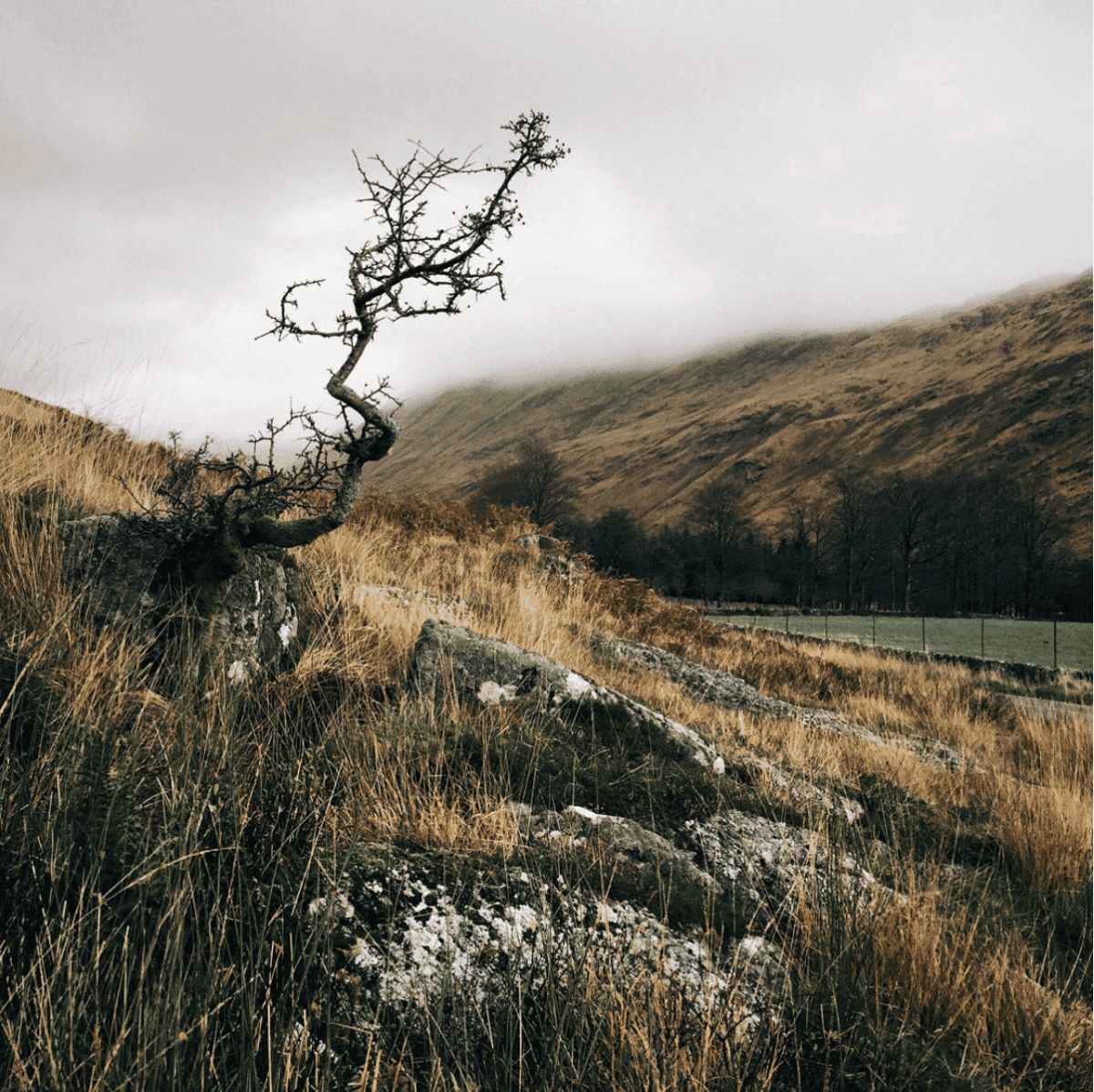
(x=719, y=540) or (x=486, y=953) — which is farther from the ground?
(x=719, y=540)

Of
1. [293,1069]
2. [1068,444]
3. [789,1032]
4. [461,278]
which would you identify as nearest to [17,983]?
[293,1069]

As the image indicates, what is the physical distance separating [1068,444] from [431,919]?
384 ft

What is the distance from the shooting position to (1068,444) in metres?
90.3

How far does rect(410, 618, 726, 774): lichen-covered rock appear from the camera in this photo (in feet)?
11.5

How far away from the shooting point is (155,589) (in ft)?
9.60

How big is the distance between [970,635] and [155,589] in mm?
33703

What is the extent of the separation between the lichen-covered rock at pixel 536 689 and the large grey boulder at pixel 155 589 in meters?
0.84

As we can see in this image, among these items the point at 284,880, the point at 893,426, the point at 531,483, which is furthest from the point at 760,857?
the point at 893,426

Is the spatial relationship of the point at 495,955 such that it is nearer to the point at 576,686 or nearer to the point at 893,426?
the point at 576,686

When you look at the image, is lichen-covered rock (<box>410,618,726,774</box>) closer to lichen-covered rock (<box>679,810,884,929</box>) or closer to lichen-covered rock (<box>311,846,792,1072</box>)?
lichen-covered rock (<box>679,810,884,929</box>)

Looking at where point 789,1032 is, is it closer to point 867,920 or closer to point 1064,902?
point 867,920

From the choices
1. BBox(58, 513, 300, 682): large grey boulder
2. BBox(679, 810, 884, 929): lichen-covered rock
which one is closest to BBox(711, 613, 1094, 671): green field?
BBox(679, 810, 884, 929): lichen-covered rock

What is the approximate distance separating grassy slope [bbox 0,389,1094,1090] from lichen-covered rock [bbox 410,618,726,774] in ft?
0.87

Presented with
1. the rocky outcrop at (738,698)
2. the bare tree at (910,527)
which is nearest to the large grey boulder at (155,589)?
the rocky outcrop at (738,698)
